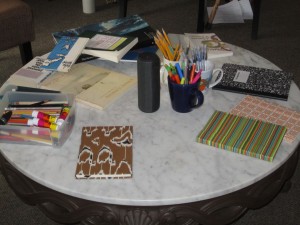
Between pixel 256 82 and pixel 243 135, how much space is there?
279 mm

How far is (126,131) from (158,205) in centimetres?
23

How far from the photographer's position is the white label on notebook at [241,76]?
1.19 m

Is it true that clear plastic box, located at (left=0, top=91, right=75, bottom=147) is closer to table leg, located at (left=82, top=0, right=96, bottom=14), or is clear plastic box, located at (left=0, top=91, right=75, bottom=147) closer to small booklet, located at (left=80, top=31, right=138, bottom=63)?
small booklet, located at (left=80, top=31, right=138, bottom=63)

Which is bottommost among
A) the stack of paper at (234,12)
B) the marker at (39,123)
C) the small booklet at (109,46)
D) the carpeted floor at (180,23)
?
the carpeted floor at (180,23)

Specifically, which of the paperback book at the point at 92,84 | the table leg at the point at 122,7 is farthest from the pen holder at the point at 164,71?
the table leg at the point at 122,7

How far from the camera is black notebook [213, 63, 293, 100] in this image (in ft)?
3.77

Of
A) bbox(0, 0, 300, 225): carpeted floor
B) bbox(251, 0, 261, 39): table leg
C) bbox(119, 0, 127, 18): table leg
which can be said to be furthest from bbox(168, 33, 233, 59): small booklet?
bbox(119, 0, 127, 18): table leg

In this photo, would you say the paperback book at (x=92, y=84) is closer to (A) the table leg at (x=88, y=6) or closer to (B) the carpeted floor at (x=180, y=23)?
(B) the carpeted floor at (x=180, y=23)

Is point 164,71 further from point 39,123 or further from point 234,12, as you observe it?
point 234,12

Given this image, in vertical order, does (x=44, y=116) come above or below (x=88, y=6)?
above

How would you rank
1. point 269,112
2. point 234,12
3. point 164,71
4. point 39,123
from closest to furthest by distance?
point 39,123, point 269,112, point 164,71, point 234,12

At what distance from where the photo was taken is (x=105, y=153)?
92cm

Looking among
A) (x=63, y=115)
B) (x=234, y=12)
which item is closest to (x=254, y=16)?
(x=234, y=12)

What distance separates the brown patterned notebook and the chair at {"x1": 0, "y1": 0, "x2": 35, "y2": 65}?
1.14 metres
